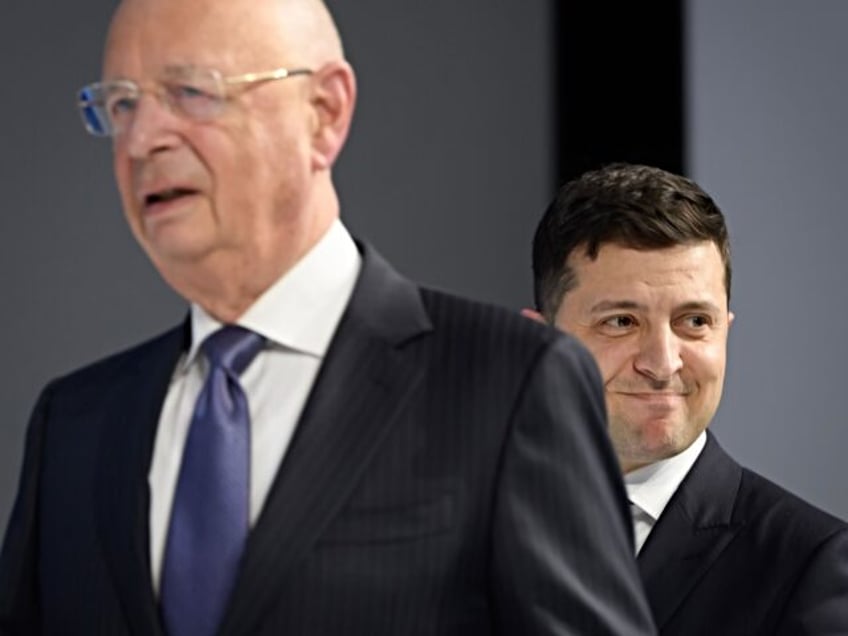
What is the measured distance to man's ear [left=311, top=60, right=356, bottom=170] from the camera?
1634 mm

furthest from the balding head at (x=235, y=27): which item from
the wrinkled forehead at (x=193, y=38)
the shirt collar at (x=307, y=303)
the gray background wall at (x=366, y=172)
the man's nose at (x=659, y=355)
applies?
the gray background wall at (x=366, y=172)

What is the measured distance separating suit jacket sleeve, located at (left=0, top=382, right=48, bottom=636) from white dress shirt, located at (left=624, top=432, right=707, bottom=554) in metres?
0.83

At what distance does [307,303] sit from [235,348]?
0.06 metres

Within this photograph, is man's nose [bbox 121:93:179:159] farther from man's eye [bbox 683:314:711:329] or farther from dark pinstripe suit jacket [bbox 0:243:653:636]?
man's eye [bbox 683:314:711:329]

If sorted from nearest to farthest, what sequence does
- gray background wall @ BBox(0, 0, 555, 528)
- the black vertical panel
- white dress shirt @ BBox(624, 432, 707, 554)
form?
white dress shirt @ BBox(624, 432, 707, 554) → gray background wall @ BBox(0, 0, 555, 528) → the black vertical panel

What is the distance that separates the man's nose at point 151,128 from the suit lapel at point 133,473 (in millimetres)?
198

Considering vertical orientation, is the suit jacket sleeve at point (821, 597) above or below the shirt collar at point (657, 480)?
Result: below

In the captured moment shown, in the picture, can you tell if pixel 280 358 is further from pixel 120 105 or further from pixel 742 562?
pixel 742 562

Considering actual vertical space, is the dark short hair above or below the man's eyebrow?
above

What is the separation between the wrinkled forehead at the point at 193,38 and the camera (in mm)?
1588

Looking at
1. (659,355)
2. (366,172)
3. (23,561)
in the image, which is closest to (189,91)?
(23,561)

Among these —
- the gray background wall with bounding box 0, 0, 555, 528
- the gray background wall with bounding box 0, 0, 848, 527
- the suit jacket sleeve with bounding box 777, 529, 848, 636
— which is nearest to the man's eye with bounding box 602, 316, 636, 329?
the suit jacket sleeve with bounding box 777, 529, 848, 636

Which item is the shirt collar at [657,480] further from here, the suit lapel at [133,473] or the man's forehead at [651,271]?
the suit lapel at [133,473]

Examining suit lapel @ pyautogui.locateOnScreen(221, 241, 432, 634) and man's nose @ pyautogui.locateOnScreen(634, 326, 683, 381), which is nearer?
suit lapel @ pyautogui.locateOnScreen(221, 241, 432, 634)
